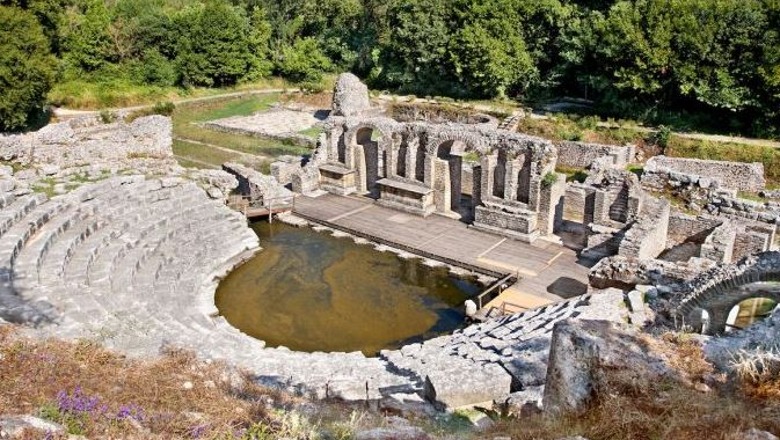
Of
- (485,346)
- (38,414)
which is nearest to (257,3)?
(485,346)

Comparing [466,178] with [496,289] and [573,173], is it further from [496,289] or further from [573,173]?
[496,289]

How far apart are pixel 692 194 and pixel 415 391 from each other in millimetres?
15564

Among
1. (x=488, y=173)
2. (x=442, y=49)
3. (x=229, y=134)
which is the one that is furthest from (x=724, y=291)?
(x=442, y=49)

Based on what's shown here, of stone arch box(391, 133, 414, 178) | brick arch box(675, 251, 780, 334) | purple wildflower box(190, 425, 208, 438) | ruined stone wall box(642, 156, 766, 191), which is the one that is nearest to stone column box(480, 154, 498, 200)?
stone arch box(391, 133, 414, 178)

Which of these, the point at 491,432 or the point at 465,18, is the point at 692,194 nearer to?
the point at 491,432

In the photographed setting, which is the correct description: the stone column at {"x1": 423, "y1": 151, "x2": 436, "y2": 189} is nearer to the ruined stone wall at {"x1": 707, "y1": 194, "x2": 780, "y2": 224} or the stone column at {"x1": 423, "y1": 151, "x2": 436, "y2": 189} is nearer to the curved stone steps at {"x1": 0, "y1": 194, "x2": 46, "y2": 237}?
the ruined stone wall at {"x1": 707, "y1": 194, "x2": 780, "y2": 224}

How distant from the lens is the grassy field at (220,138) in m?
33.8

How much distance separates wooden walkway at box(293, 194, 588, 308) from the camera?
63.1 feet

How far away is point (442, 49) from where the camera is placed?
144 ft

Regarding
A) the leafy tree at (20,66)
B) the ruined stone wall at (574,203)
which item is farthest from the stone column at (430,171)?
the leafy tree at (20,66)

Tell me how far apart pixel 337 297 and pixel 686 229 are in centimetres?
1122

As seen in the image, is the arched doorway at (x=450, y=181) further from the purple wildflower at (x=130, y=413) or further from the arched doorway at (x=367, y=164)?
the purple wildflower at (x=130, y=413)

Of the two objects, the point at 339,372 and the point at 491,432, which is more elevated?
the point at 491,432

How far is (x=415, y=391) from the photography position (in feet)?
39.1
